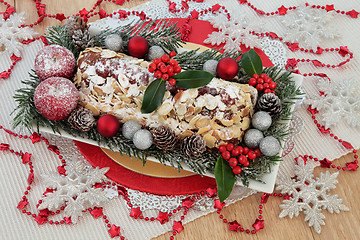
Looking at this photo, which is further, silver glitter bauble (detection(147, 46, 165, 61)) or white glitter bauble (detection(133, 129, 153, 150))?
silver glitter bauble (detection(147, 46, 165, 61))

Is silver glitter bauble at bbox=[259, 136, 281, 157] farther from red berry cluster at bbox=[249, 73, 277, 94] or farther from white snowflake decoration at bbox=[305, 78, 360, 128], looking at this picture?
white snowflake decoration at bbox=[305, 78, 360, 128]

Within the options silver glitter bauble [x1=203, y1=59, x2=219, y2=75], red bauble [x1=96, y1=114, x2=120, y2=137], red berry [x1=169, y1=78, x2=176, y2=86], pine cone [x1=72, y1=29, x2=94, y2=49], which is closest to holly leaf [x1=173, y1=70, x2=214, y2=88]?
red berry [x1=169, y1=78, x2=176, y2=86]

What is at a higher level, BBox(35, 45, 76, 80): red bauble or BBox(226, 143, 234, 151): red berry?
BBox(35, 45, 76, 80): red bauble

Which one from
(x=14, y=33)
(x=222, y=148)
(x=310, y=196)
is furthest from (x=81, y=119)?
(x=310, y=196)

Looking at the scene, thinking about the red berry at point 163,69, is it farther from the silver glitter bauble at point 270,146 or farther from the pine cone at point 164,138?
the silver glitter bauble at point 270,146

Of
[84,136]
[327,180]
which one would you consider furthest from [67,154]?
[327,180]

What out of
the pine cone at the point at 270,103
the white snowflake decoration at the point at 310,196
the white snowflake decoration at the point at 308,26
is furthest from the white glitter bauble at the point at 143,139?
the white snowflake decoration at the point at 308,26

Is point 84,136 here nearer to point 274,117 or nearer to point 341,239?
point 274,117
